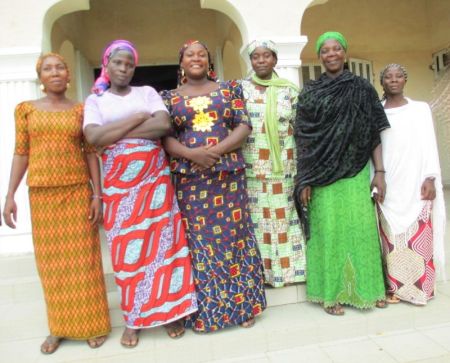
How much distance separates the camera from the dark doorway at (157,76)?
7.18m

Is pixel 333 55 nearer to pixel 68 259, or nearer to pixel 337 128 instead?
pixel 337 128

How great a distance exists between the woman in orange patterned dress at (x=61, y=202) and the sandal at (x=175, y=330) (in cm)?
40

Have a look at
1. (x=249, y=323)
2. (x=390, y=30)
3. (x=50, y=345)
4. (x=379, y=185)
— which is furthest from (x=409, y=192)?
(x=390, y=30)

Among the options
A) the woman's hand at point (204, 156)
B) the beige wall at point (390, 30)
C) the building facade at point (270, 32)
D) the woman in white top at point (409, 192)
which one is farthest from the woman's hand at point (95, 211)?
the beige wall at point (390, 30)

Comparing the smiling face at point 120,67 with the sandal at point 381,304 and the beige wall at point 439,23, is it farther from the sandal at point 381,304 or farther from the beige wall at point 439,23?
the beige wall at point 439,23

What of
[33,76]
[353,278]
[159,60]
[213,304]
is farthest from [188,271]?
[159,60]

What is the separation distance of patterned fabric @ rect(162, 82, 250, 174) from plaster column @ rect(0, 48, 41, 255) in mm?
1854

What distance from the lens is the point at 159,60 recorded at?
6414 mm

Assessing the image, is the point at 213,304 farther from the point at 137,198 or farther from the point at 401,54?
the point at 401,54

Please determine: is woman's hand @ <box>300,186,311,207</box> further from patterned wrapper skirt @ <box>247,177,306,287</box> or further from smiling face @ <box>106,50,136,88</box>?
smiling face @ <box>106,50,136,88</box>

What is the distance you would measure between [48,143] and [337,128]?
1725 millimetres

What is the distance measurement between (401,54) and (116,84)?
239 inches

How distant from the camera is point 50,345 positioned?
8.12ft

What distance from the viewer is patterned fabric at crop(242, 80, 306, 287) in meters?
2.74
